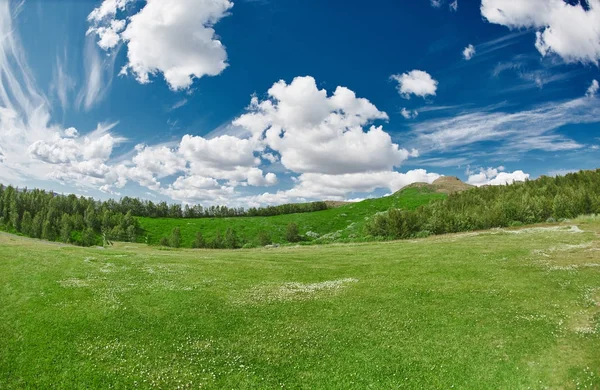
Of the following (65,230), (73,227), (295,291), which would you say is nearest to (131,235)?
(65,230)

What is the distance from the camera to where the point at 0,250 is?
44.7 meters

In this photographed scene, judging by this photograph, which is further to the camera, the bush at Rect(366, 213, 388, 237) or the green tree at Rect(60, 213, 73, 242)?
the green tree at Rect(60, 213, 73, 242)

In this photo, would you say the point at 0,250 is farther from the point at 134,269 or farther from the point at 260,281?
the point at 260,281

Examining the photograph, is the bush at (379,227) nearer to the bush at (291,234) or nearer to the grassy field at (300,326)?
the grassy field at (300,326)

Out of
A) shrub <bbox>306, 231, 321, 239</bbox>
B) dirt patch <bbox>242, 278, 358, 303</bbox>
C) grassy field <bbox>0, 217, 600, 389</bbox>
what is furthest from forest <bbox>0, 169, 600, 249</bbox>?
dirt patch <bbox>242, 278, 358, 303</bbox>

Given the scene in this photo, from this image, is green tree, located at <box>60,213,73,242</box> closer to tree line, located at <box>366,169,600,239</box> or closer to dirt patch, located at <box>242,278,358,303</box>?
tree line, located at <box>366,169,600,239</box>

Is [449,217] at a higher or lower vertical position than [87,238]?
higher

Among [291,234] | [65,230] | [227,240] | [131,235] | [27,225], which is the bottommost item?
[227,240]

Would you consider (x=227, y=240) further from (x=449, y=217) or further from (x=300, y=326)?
(x=300, y=326)

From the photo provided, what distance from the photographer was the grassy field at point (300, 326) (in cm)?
1975

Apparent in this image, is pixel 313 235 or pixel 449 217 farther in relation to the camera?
pixel 313 235

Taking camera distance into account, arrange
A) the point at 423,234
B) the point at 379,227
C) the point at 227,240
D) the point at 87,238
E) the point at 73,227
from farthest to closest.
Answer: the point at 73,227
the point at 87,238
the point at 227,240
the point at 379,227
the point at 423,234

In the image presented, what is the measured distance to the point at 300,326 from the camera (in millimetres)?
25641

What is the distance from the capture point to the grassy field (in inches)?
778
